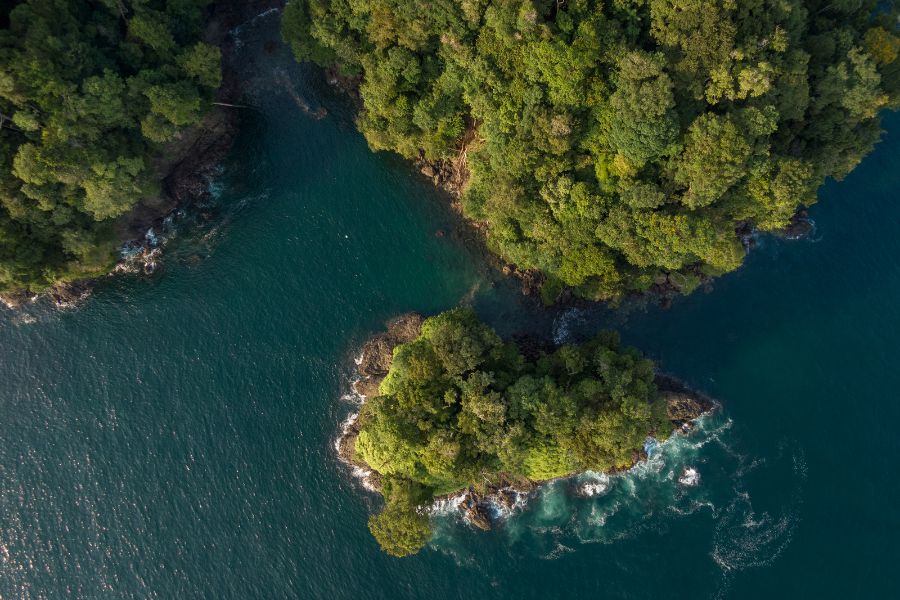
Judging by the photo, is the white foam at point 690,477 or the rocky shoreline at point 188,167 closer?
the white foam at point 690,477

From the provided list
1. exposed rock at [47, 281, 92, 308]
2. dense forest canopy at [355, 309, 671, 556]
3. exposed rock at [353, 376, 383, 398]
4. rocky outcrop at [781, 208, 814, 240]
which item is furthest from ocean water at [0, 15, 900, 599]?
dense forest canopy at [355, 309, 671, 556]

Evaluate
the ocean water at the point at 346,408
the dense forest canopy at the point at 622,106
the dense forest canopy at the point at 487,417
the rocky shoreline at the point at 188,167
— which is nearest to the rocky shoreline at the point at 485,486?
the ocean water at the point at 346,408

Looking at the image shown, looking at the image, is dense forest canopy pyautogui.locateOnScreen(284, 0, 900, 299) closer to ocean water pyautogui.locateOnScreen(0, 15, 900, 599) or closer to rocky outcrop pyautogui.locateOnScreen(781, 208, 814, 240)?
rocky outcrop pyautogui.locateOnScreen(781, 208, 814, 240)

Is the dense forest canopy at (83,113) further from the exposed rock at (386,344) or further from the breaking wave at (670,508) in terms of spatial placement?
the breaking wave at (670,508)

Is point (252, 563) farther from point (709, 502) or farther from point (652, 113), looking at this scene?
point (652, 113)

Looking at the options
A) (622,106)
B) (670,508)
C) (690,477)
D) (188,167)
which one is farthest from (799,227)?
(188,167)

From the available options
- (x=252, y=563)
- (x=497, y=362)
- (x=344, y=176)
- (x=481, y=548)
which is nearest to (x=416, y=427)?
(x=497, y=362)

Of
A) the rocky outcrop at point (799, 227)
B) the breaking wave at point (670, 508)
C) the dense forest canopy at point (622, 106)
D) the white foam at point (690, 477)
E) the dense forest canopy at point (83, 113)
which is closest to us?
the dense forest canopy at point (622, 106)
